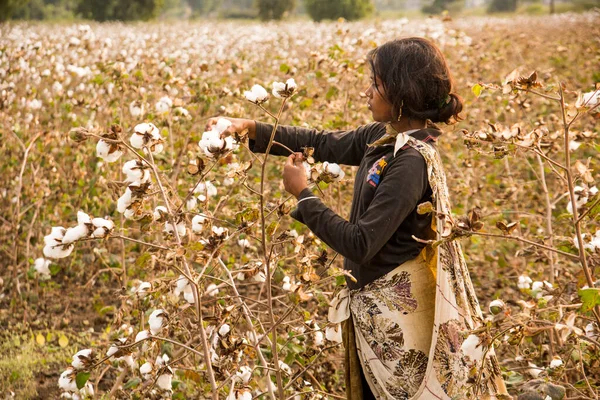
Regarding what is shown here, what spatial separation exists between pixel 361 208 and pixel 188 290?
0.46 m

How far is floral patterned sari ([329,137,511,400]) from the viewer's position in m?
1.53

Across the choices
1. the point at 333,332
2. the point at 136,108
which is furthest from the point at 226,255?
the point at 333,332

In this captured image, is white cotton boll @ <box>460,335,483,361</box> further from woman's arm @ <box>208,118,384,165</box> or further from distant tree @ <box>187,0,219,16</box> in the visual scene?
distant tree @ <box>187,0,219,16</box>

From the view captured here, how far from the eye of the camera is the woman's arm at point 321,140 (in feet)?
6.08

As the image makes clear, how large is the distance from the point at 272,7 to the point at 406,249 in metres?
26.1

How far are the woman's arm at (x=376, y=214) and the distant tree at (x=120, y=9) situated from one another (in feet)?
79.8

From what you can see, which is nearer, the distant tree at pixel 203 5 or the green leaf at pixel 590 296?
the green leaf at pixel 590 296

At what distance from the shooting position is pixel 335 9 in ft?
85.4

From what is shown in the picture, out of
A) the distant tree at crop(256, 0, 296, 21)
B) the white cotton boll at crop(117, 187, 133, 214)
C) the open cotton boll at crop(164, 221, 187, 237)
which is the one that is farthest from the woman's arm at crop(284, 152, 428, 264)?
the distant tree at crop(256, 0, 296, 21)

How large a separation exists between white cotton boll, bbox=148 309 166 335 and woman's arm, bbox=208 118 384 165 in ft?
1.75

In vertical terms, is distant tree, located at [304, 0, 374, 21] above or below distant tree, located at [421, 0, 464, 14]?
above

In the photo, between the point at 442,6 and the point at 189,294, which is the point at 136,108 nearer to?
the point at 189,294

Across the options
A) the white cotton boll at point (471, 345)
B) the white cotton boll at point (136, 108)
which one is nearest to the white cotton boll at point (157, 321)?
the white cotton boll at point (471, 345)

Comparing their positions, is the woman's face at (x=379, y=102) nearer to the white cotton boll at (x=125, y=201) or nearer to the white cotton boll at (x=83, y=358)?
the white cotton boll at (x=125, y=201)
